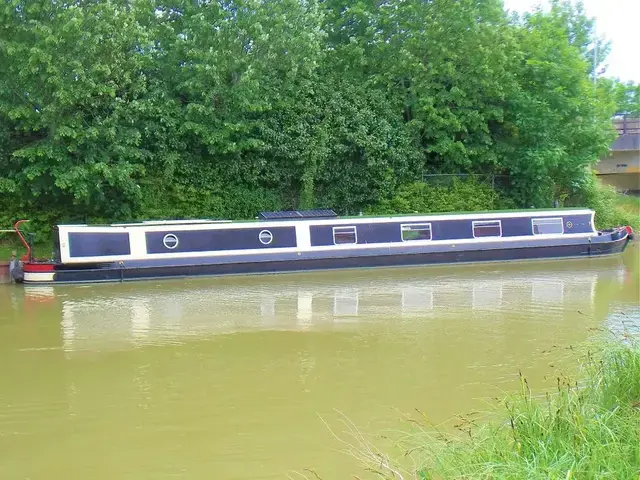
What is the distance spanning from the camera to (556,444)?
2979 millimetres

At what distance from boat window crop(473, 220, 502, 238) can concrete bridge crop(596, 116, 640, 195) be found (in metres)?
13.5

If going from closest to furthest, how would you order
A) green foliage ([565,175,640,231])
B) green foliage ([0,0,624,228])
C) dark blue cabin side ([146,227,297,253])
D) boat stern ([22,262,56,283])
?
boat stern ([22,262,56,283])
dark blue cabin side ([146,227,297,253])
green foliage ([0,0,624,228])
green foliage ([565,175,640,231])

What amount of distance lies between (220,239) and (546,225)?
8312mm

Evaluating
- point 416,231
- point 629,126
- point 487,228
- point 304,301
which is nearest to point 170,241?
point 304,301

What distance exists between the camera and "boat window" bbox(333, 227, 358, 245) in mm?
14547

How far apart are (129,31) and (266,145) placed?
4639 mm

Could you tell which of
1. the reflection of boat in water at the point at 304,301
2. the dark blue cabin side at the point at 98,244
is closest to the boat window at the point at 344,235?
the reflection of boat in water at the point at 304,301

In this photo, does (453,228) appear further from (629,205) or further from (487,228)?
(629,205)

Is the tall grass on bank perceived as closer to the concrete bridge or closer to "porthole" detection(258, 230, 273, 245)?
"porthole" detection(258, 230, 273, 245)

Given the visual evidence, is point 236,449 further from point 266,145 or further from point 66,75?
point 266,145

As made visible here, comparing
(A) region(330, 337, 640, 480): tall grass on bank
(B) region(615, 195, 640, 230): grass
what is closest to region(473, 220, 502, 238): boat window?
(B) region(615, 195, 640, 230): grass

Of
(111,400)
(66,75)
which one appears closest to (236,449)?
(111,400)

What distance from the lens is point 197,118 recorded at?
52.9 ft

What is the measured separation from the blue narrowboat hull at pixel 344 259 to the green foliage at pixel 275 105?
249 cm
